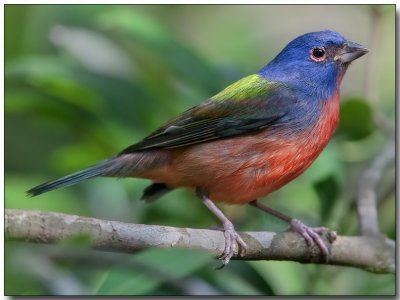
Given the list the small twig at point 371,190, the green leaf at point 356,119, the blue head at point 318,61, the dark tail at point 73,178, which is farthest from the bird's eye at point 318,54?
the dark tail at point 73,178

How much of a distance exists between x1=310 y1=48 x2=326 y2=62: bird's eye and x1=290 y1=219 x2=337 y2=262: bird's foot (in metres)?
0.81

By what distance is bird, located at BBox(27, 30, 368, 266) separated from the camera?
3854mm

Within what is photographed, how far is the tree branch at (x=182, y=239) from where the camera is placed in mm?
3287

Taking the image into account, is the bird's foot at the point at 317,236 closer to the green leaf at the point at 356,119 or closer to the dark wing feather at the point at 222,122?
the dark wing feather at the point at 222,122

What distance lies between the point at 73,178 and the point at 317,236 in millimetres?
1174

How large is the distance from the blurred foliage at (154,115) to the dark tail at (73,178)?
15.9 inches

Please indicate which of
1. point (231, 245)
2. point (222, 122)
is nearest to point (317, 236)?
point (231, 245)

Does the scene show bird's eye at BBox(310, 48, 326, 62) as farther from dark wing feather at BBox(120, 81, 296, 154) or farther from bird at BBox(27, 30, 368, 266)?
dark wing feather at BBox(120, 81, 296, 154)

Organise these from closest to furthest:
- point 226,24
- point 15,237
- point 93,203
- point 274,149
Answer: point 15,237 → point 274,149 → point 93,203 → point 226,24

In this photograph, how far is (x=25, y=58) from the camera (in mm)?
4680

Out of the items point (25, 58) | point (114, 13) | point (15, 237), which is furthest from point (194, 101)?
point (15, 237)

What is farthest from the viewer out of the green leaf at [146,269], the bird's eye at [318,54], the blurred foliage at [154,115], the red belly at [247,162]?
the blurred foliage at [154,115]

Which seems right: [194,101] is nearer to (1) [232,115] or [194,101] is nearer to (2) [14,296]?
(1) [232,115]

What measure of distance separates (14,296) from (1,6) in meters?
1.61
